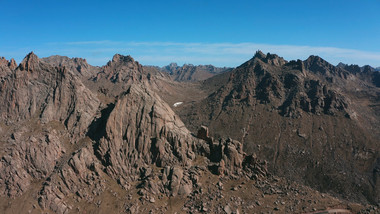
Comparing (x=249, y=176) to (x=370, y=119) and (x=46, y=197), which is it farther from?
(x=370, y=119)

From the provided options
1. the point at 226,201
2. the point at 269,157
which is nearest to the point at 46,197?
the point at 226,201

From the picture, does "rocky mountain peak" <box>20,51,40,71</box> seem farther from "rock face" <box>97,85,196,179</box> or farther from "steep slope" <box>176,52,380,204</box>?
"steep slope" <box>176,52,380,204</box>

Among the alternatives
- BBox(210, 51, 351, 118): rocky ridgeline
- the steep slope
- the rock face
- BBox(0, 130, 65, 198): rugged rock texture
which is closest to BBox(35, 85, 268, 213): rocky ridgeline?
the rock face

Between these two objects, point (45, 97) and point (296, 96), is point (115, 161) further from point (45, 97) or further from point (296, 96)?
point (296, 96)

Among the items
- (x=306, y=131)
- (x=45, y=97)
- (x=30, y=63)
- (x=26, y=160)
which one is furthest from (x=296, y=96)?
(x=26, y=160)

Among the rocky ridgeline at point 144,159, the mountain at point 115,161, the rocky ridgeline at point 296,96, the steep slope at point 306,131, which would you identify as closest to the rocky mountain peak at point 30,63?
the mountain at point 115,161
